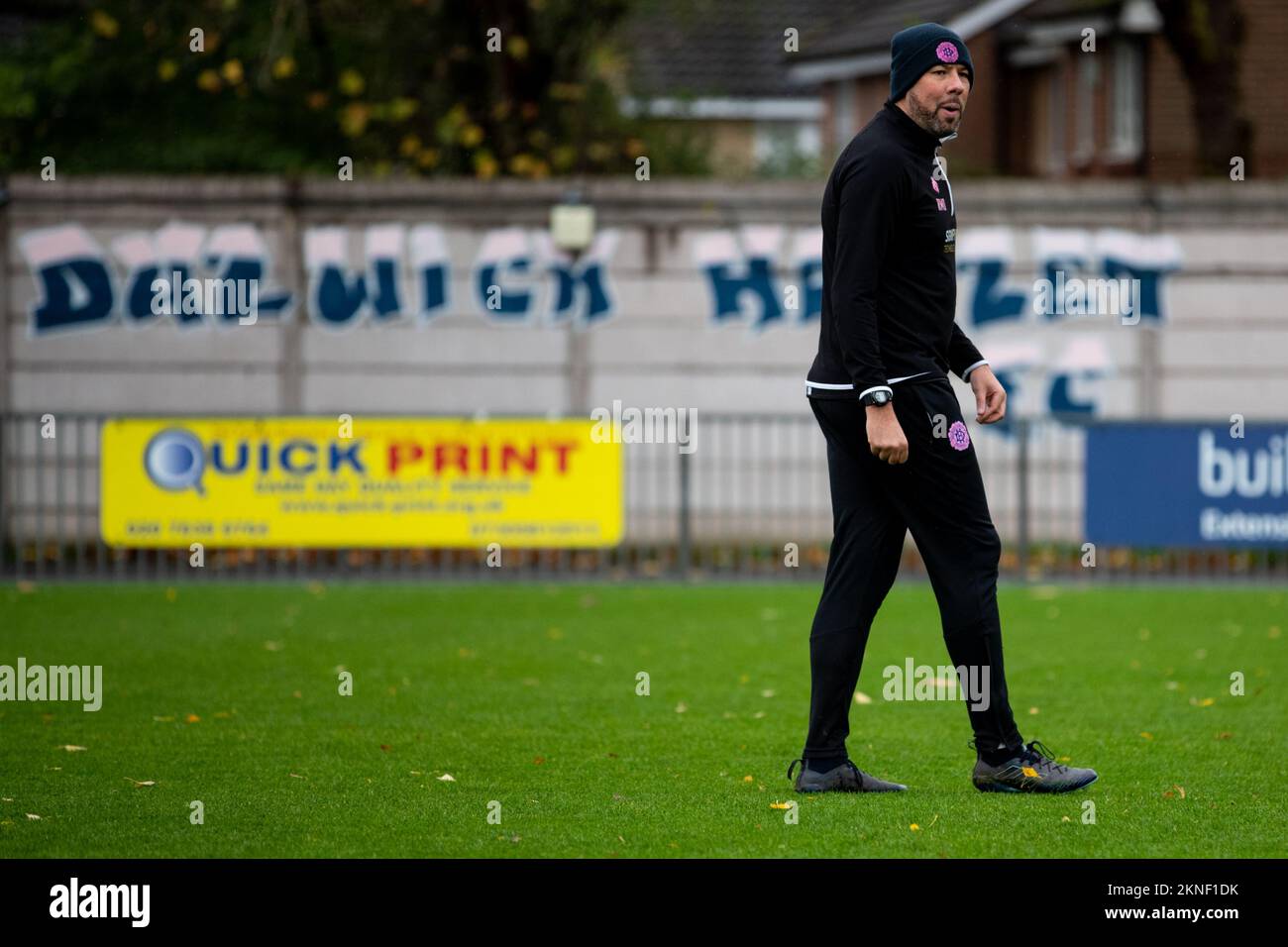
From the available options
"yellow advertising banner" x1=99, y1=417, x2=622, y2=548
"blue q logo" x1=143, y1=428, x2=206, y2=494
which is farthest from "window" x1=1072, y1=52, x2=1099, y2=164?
"blue q logo" x1=143, y1=428, x2=206, y2=494

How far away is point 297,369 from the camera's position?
51.8 feet

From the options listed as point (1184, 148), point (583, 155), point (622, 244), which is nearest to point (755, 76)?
point (1184, 148)

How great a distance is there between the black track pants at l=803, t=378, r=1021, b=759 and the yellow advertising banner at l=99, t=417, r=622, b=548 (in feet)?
23.9

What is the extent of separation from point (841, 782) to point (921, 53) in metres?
2.25

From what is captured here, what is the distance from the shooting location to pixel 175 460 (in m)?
13.5

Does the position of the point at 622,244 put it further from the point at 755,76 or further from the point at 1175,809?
the point at 755,76

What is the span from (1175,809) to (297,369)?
35.4 ft

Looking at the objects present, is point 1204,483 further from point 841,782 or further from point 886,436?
point 886,436

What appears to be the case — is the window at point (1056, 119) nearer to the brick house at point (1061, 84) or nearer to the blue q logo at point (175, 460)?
the brick house at point (1061, 84)

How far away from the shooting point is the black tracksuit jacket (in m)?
5.95

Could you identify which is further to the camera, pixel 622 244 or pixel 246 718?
pixel 622 244

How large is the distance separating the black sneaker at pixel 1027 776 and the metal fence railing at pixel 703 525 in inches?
298
